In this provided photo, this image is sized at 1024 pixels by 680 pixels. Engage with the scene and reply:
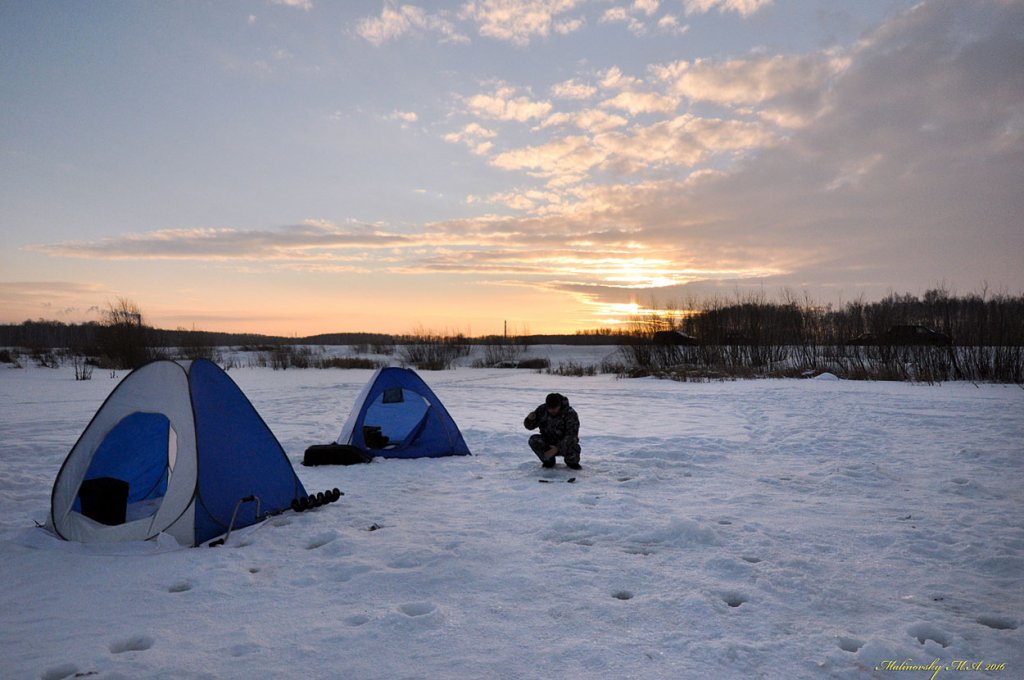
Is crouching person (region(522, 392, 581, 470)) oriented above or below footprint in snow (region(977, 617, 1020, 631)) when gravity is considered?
above

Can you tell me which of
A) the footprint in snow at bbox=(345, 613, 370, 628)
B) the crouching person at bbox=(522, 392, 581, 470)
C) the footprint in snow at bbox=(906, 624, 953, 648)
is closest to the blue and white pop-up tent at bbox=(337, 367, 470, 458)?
the crouching person at bbox=(522, 392, 581, 470)

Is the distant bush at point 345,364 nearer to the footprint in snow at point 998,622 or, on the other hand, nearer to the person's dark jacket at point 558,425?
the person's dark jacket at point 558,425

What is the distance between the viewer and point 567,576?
4.10 m

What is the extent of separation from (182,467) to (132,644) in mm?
1986

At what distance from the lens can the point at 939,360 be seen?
19766mm

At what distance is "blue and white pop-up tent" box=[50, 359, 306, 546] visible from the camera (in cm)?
486

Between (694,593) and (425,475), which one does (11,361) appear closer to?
(425,475)

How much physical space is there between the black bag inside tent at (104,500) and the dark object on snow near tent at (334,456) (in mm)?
2796

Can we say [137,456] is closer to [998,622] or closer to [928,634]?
[928,634]

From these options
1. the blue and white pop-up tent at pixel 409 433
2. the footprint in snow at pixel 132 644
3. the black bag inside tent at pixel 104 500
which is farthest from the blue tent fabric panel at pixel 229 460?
the blue and white pop-up tent at pixel 409 433

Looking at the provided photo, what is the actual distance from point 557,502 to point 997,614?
3.58 m

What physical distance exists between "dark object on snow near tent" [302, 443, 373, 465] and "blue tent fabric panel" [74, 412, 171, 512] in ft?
6.32

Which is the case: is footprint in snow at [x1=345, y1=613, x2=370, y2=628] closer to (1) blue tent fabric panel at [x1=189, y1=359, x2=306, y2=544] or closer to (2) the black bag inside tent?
(1) blue tent fabric panel at [x1=189, y1=359, x2=306, y2=544]

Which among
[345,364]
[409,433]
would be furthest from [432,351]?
[409,433]
